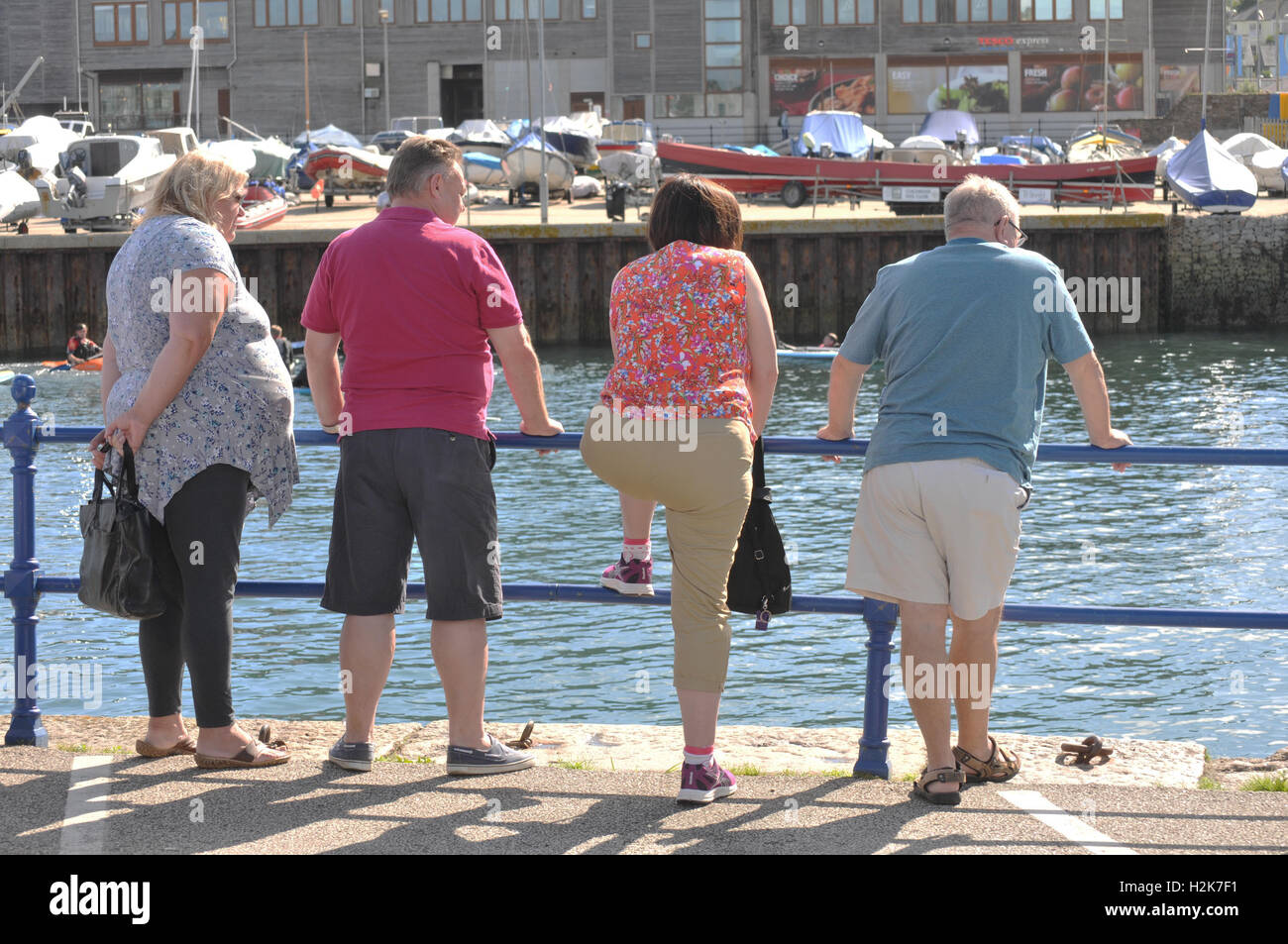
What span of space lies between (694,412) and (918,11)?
70.3m

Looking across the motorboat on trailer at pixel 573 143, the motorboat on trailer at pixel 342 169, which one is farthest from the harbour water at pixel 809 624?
the motorboat on trailer at pixel 573 143

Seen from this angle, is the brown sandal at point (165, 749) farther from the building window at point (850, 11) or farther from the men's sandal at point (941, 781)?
the building window at point (850, 11)

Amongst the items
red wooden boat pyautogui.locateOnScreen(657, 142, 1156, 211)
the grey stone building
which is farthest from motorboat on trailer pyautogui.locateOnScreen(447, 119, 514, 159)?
the grey stone building

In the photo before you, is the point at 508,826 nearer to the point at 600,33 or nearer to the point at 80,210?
the point at 80,210

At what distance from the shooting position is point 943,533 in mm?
4746

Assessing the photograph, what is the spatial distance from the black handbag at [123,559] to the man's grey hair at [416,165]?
120 cm

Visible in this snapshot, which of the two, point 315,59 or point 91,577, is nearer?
point 91,577

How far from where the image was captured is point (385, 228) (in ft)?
16.0

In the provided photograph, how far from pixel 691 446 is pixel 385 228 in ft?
3.84

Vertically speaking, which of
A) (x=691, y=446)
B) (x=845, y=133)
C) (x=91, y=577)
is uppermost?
(x=845, y=133)

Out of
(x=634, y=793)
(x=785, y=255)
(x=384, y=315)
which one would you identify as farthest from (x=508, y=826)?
(x=785, y=255)

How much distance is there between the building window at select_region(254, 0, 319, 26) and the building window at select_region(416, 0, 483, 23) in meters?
5.09

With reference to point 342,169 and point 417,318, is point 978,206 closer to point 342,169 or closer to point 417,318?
point 417,318

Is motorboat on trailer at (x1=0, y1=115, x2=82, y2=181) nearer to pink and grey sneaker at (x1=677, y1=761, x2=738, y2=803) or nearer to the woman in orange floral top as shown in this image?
the woman in orange floral top
